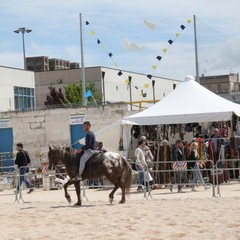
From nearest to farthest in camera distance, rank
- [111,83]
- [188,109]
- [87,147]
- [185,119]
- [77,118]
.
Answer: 1. [87,147]
2. [185,119]
3. [188,109]
4. [77,118]
5. [111,83]

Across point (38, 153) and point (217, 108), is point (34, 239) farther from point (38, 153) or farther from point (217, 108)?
point (38, 153)

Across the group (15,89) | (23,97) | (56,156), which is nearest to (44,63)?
(23,97)

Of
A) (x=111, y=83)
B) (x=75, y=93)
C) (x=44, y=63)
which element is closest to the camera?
(x=75, y=93)

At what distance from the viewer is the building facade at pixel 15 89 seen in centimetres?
5703

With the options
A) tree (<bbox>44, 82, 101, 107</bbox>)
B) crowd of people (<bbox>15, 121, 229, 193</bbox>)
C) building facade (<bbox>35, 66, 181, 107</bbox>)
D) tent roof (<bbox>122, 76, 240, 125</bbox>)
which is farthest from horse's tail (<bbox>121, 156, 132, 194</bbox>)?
tree (<bbox>44, 82, 101, 107</bbox>)

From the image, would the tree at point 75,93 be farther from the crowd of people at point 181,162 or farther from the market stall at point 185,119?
the crowd of people at point 181,162

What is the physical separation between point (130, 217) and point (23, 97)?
4576 centimetres

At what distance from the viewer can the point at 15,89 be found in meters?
59.0

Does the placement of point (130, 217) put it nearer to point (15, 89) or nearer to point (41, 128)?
point (41, 128)

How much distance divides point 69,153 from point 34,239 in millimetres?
6673

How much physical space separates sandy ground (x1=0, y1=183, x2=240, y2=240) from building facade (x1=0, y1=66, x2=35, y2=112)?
116ft

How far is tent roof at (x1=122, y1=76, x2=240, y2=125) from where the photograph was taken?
83.5ft

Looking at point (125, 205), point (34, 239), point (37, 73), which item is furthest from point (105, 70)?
point (34, 239)

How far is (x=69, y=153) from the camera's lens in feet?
63.8
